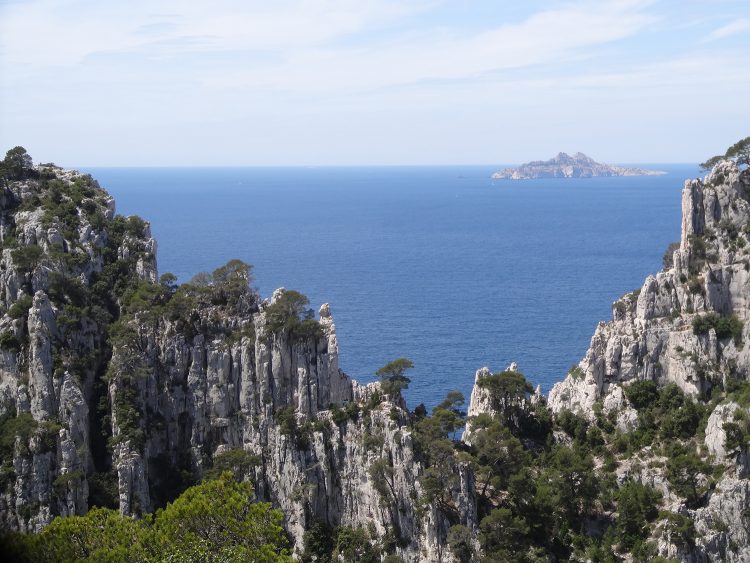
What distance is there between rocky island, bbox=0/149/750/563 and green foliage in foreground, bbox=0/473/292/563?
15.1 meters

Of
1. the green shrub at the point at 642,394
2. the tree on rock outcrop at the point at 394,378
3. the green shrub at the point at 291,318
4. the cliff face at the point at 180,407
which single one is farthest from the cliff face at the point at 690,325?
the green shrub at the point at 291,318

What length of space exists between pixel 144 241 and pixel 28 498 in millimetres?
27824

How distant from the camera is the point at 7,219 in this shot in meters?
84.0

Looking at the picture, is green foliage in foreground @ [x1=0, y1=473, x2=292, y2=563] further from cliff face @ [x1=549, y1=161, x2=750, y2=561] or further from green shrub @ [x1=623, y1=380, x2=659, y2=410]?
green shrub @ [x1=623, y1=380, x2=659, y2=410]

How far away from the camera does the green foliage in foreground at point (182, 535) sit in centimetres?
4538

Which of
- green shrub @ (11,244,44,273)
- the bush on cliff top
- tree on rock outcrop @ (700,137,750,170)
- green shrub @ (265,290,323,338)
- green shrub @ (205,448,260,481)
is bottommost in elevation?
green shrub @ (205,448,260,481)

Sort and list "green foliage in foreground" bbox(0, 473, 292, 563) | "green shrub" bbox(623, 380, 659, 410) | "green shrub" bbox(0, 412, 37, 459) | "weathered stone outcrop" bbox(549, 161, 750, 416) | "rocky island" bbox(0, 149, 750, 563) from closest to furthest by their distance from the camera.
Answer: "green foliage in foreground" bbox(0, 473, 292, 563) < "rocky island" bbox(0, 149, 750, 563) < "green shrub" bbox(0, 412, 37, 459) < "weathered stone outcrop" bbox(549, 161, 750, 416) < "green shrub" bbox(623, 380, 659, 410)

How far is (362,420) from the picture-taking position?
7112cm

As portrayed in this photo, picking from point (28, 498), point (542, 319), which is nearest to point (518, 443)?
point (28, 498)

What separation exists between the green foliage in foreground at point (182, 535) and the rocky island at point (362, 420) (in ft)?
49.7

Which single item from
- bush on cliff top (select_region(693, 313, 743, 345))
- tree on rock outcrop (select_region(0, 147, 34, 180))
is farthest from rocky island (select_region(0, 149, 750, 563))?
tree on rock outcrop (select_region(0, 147, 34, 180))

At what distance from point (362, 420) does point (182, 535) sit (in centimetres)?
2476

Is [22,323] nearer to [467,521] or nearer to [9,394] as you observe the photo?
[9,394]

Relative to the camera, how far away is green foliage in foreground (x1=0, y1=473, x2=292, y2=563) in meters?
45.4
